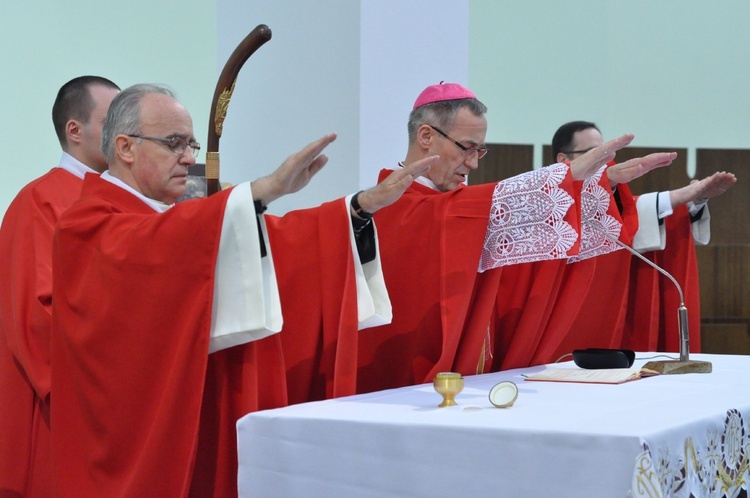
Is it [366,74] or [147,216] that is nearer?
[147,216]

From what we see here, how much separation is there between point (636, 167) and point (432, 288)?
96cm

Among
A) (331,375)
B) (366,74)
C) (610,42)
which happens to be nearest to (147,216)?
(331,375)

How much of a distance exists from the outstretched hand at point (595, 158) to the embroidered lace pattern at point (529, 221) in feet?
0.18

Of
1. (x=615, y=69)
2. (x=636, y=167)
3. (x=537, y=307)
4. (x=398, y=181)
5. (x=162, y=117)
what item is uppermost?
(x=615, y=69)

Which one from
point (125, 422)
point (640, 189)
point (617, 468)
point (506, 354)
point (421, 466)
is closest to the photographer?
point (617, 468)

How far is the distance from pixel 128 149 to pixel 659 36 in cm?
624

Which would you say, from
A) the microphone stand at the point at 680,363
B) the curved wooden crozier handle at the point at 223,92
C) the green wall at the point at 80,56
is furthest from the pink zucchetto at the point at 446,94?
the green wall at the point at 80,56

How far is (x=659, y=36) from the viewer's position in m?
8.42

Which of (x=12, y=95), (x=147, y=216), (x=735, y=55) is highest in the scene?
(x=735, y=55)

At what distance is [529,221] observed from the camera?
3.33 m

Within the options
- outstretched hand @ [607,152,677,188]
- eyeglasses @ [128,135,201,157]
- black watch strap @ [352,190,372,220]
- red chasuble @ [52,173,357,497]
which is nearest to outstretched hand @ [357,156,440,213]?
black watch strap @ [352,190,372,220]

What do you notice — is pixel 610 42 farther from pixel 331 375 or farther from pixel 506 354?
pixel 331 375

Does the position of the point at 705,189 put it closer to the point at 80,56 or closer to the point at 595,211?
the point at 595,211

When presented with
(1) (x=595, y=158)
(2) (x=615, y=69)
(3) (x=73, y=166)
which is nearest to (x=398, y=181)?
(1) (x=595, y=158)
